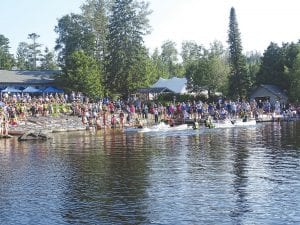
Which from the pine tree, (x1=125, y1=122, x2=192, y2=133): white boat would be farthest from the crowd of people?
the pine tree

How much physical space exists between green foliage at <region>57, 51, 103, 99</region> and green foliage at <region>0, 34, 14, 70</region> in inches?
1597

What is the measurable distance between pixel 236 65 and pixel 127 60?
76.3 feet

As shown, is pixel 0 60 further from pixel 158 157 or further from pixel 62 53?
pixel 158 157

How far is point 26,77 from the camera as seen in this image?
86062 millimetres

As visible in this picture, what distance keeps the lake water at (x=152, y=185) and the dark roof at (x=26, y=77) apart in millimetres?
52968

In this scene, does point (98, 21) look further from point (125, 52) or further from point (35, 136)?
point (35, 136)

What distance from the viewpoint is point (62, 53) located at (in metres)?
96.6

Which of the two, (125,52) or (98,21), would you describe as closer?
(125,52)

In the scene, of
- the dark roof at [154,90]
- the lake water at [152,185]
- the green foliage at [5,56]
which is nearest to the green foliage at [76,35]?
the dark roof at [154,90]

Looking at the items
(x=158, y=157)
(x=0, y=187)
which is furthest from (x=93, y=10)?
(x=0, y=187)

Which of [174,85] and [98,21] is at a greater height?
[98,21]

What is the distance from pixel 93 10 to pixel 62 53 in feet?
33.2

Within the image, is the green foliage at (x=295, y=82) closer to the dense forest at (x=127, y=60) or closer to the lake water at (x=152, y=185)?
the dense forest at (x=127, y=60)

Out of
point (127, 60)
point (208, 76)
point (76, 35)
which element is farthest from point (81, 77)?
point (208, 76)
